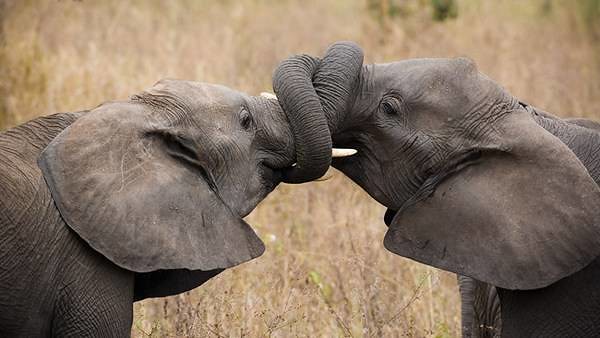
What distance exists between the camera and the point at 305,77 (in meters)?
5.16

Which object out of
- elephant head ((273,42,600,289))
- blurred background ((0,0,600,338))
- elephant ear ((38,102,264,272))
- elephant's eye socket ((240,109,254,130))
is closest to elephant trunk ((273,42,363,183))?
elephant head ((273,42,600,289))

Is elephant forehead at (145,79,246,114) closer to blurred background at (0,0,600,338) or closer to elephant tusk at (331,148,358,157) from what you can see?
elephant tusk at (331,148,358,157)

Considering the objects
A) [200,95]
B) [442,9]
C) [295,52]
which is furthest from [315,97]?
[442,9]


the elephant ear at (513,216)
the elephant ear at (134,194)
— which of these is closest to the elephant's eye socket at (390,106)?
the elephant ear at (513,216)

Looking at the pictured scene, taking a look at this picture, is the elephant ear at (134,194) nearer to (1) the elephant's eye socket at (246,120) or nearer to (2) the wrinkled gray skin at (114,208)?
(2) the wrinkled gray skin at (114,208)

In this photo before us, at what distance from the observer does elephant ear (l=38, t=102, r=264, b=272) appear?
15.4 ft

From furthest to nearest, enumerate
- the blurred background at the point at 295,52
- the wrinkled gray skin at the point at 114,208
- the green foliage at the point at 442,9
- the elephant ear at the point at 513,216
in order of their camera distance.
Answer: the green foliage at the point at 442,9 < the blurred background at the point at 295,52 < the elephant ear at the point at 513,216 < the wrinkled gray skin at the point at 114,208

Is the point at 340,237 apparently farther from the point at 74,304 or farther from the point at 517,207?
the point at 74,304

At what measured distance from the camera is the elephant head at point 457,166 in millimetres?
5008

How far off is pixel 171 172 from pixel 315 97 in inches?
25.5

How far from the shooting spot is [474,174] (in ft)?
17.0

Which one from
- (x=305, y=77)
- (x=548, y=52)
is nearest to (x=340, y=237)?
(x=305, y=77)

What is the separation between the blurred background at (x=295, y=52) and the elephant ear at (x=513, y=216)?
665 mm

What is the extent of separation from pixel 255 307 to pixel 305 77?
146 centimetres
